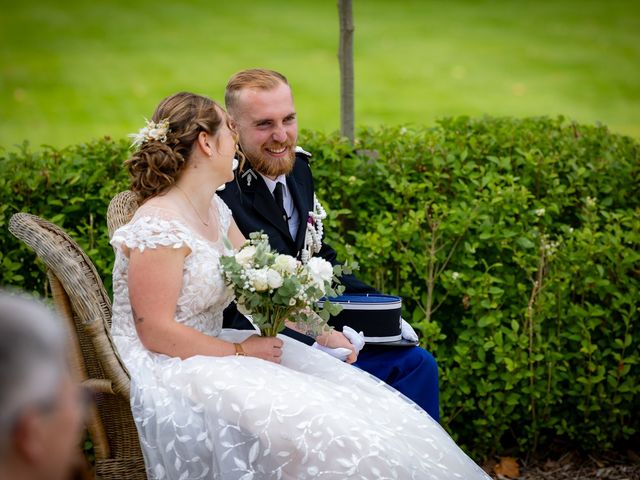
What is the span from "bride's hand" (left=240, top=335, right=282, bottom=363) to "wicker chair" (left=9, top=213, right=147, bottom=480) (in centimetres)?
43

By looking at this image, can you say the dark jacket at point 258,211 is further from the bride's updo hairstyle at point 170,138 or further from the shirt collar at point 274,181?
the bride's updo hairstyle at point 170,138

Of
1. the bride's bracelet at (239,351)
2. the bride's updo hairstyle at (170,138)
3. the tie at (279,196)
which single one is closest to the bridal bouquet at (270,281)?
the bride's bracelet at (239,351)

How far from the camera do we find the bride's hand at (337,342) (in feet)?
11.6

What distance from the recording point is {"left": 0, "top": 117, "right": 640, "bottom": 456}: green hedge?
4.36m

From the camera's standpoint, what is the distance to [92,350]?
3.14m

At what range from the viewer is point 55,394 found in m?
1.36

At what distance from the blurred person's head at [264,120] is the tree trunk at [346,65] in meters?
1.40

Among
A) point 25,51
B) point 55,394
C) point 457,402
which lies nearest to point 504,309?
point 457,402

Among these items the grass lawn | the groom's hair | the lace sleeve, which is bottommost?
the grass lawn

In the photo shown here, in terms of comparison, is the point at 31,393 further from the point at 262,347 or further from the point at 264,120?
the point at 264,120

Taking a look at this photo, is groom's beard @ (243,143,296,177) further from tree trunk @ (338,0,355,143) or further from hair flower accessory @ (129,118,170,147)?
tree trunk @ (338,0,355,143)

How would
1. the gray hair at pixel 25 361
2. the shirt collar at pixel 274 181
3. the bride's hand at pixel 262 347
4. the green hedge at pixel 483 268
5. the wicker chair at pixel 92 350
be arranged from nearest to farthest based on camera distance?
the gray hair at pixel 25 361 → the wicker chair at pixel 92 350 → the bride's hand at pixel 262 347 → the shirt collar at pixel 274 181 → the green hedge at pixel 483 268

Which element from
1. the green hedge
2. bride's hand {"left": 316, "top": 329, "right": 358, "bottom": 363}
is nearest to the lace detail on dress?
bride's hand {"left": 316, "top": 329, "right": 358, "bottom": 363}

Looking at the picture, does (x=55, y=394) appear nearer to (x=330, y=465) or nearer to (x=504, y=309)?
(x=330, y=465)
